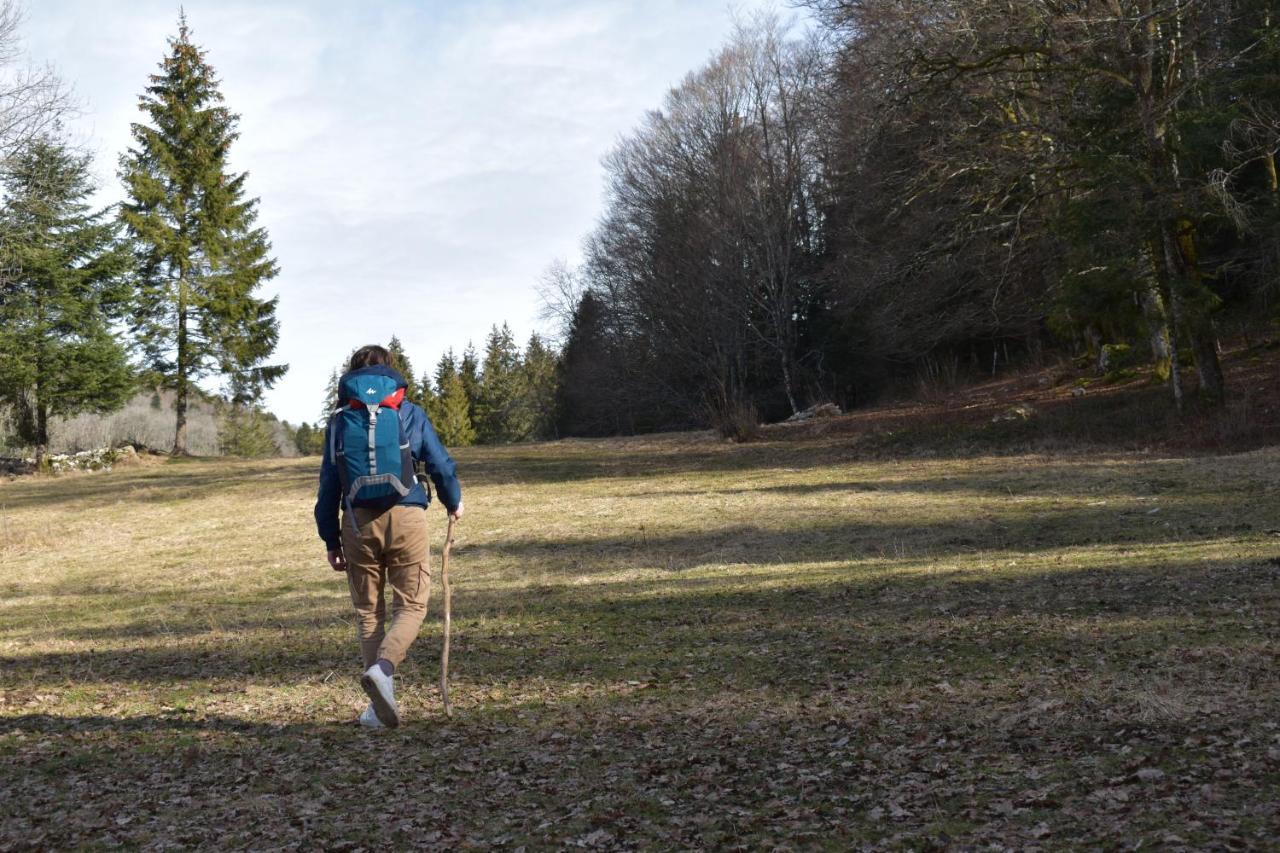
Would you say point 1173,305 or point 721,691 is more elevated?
point 1173,305

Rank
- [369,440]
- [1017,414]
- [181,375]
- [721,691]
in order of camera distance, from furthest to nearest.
→ [181,375], [1017,414], [721,691], [369,440]

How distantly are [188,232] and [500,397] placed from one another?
124 ft

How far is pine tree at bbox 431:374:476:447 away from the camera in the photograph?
224 ft

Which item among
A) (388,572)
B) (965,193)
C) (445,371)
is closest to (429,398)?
(445,371)

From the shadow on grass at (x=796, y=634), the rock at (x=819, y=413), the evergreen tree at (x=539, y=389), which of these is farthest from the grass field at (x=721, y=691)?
the evergreen tree at (x=539, y=389)

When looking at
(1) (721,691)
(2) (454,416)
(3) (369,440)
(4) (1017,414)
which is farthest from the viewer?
(2) (454,416)

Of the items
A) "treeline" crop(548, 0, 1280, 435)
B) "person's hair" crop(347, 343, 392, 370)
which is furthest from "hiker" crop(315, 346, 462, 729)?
"treeline" crop(548, 0, 1280, 435)

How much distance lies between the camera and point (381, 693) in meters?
5.70

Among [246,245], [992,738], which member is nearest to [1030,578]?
[992,738]

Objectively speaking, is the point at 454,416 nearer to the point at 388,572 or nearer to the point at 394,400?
the point at 388,572

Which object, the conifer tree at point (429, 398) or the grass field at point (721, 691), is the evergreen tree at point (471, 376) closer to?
the conifer tree at point (429, 398)

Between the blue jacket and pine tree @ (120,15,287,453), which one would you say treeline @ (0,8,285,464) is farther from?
the blue jacket

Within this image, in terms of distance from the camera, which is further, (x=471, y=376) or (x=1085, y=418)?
(x=471, y=376)

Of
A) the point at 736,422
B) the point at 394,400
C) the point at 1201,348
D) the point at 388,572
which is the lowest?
the point at 388,572
